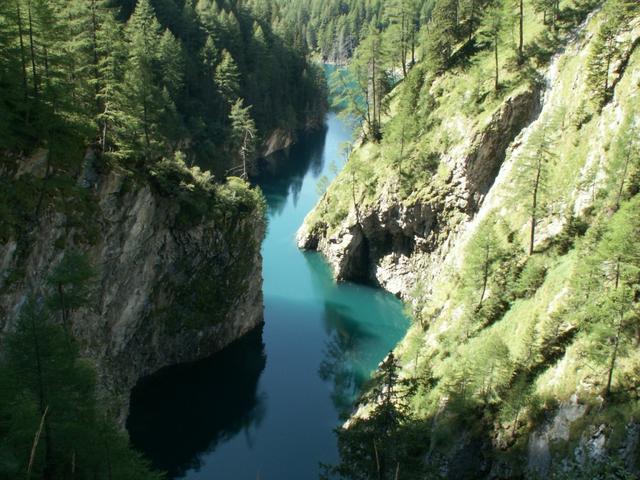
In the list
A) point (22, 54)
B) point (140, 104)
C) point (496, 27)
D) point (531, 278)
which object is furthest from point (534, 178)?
point (22, 54)

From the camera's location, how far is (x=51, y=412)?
1953 centimetres

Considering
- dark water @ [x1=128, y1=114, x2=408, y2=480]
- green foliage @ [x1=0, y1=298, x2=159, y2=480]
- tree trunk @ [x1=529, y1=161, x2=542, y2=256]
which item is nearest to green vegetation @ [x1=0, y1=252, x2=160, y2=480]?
green foliage @ [x1=0, y1=298, x2=159, y2=480]

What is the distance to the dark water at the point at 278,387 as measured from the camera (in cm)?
4006

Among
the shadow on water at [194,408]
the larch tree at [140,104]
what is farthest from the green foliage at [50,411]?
the shadow on water at [194,408]

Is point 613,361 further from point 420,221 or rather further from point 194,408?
point 420,221

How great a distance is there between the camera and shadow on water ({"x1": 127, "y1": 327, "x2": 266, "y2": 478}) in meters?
40.4

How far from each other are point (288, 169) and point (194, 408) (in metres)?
67.6

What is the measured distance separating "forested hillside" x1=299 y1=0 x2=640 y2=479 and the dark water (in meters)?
3.87

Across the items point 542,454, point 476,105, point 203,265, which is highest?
point 476,105

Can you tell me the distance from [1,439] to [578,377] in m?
24.8

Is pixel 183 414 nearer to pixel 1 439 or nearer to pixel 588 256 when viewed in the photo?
pixel 1 439

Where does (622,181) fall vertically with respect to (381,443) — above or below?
above

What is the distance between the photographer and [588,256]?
32500 mm

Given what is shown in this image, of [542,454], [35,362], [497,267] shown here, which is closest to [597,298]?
[542,454]
